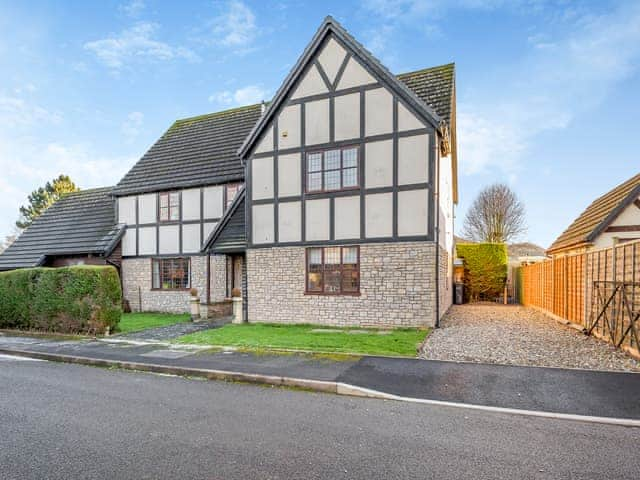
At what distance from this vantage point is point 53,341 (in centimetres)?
1132

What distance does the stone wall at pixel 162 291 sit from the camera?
17.2 meters

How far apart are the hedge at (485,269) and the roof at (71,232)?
20.1 m

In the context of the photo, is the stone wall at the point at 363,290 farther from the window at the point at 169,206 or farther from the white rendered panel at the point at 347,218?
the window at the point at 169,206

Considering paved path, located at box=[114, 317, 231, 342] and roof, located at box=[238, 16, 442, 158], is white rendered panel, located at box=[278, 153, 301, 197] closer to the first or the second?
roof, located at box=[238, 16, 442, 158]

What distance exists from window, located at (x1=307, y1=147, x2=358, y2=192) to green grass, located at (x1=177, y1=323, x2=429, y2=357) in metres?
4.76

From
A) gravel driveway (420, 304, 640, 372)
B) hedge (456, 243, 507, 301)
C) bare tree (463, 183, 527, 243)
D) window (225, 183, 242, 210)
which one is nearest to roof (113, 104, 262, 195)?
window (225, 183, 242, 210)

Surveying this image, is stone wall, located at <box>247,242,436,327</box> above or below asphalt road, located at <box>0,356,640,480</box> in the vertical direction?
above

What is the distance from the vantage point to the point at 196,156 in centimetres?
1880

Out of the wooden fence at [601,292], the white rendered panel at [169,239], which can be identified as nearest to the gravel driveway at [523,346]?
the wooden fence at [601,292]

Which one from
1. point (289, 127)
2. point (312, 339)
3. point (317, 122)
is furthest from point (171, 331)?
point (317, 122)

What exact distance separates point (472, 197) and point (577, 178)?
55.1 ft

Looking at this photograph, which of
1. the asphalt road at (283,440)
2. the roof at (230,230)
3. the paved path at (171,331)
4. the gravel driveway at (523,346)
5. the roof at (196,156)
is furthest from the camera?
the roof at (196,156)

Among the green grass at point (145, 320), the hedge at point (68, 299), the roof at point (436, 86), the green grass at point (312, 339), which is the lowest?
the green grass at point (145, 320)

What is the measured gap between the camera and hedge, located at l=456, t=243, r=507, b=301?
77.7 ft
